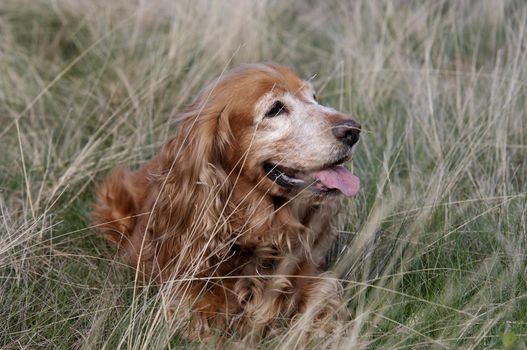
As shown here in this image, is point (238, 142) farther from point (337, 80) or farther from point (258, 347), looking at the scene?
point (337, 80)

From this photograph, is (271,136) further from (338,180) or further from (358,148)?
(358,148)

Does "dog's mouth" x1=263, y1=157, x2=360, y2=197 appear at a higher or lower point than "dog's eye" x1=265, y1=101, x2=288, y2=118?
lower

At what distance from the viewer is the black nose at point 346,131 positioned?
3.65 metres

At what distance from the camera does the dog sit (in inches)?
145

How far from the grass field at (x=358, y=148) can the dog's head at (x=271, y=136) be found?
0.17 meters

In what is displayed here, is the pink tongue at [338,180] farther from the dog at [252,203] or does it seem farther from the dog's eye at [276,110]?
→ the dog's eye at [276,110]

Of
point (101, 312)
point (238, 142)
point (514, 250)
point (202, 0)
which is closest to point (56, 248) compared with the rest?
point (101, 312)

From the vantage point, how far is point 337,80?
18.9 ft

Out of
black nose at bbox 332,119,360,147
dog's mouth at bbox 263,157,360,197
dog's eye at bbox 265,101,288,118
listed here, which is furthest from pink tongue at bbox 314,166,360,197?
dog's eye at bbox 265,101,288,118

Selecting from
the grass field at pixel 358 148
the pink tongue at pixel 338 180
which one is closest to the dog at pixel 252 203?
the pink tongue at pixel 338 180

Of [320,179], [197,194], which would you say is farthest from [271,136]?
[197,194]

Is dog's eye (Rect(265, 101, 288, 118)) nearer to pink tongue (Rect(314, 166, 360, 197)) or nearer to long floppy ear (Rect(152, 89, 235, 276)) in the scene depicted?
long floppy ear (Rect(152, 89, 235, 276))

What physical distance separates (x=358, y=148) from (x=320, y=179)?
1.31m

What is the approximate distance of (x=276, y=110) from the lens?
3846 mm
